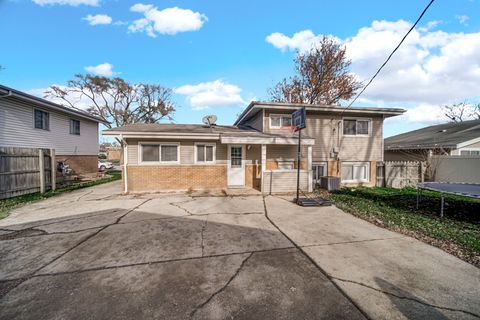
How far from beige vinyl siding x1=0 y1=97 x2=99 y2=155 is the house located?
555 cm

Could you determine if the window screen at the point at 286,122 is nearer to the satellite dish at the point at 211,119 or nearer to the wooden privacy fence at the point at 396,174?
the satellite dish at the point at 211,119

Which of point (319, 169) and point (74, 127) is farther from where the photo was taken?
point (74, 127)

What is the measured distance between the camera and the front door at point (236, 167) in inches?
390

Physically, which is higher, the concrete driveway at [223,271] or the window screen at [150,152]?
the window screen at [150,152]

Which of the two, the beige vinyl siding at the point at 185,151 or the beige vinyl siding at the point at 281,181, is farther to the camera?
the beige vinyl siding at the point at 281,181

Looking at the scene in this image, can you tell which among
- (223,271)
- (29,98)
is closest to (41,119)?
(29,98)

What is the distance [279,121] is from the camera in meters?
10.7

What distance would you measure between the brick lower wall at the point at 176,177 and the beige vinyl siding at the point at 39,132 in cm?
666

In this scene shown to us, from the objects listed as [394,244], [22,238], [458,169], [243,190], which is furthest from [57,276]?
[458,169]

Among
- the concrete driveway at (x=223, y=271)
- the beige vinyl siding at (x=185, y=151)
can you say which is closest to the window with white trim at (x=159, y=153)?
the beige vinyl siding at (x=185, y=151)

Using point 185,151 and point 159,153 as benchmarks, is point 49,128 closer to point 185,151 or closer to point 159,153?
point 159,153

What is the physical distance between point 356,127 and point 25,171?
1579cm

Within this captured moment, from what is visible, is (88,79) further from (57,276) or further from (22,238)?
(57,276)

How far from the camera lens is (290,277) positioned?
2910mm
